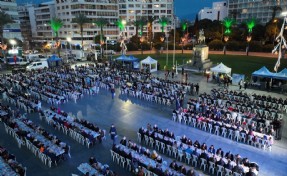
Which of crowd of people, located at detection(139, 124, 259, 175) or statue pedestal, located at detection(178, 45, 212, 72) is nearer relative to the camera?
crowd of people, located at detection(139, 124, 259, 175)

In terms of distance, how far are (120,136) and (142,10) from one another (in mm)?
98531

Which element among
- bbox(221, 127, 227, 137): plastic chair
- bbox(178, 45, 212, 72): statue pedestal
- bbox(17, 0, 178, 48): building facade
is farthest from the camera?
bbox(17, 0, 178, 48): building facade

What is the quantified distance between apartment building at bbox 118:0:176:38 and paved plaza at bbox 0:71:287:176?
82.5 metres

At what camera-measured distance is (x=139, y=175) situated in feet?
35.4

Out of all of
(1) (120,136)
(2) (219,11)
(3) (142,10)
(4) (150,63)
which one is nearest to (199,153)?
(1) (120,136)

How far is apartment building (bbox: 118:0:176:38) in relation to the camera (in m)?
102

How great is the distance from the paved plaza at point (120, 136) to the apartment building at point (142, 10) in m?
82.5

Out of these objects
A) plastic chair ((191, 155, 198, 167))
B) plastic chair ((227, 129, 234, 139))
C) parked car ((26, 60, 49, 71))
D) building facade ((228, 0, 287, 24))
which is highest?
building facade ((228, 0, 287, 24))

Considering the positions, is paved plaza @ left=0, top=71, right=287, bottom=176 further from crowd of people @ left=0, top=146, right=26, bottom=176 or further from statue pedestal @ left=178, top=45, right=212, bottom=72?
statue pedestal @ left=178, top=45, right=212, bottom=72

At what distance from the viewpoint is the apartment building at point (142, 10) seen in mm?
102125

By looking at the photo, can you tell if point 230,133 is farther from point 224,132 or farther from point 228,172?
point 228,172

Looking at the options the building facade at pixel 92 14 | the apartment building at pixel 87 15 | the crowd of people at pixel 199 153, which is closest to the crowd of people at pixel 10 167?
the crowd of people at pixel 199 153

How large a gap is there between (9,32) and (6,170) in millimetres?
80301

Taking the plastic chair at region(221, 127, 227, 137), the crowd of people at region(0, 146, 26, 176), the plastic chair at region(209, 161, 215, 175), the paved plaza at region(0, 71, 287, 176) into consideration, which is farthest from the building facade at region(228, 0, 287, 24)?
the crowd of people at region(0, 146, 26, 176)
